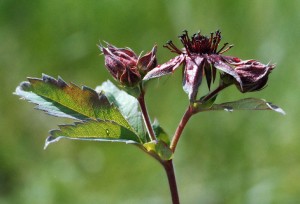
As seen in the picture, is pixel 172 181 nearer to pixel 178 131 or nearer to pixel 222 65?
pixel 178 131

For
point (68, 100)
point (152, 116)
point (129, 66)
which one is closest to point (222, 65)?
point (129, 66)

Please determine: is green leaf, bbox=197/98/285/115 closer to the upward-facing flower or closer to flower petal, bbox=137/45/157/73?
the upward-facing flower

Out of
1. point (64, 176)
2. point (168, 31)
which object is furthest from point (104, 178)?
point (168, 31)

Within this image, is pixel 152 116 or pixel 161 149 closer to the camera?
pixel 161 149

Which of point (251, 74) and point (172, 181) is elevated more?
point (251, 74)

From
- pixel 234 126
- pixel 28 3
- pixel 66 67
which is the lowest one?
pixel 234 126

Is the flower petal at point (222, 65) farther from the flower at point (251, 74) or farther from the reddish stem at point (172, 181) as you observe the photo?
the reddish stem at point (172, 181)

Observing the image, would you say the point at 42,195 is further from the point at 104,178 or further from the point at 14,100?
the point at 14,100

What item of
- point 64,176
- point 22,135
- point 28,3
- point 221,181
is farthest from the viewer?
point 28,3
